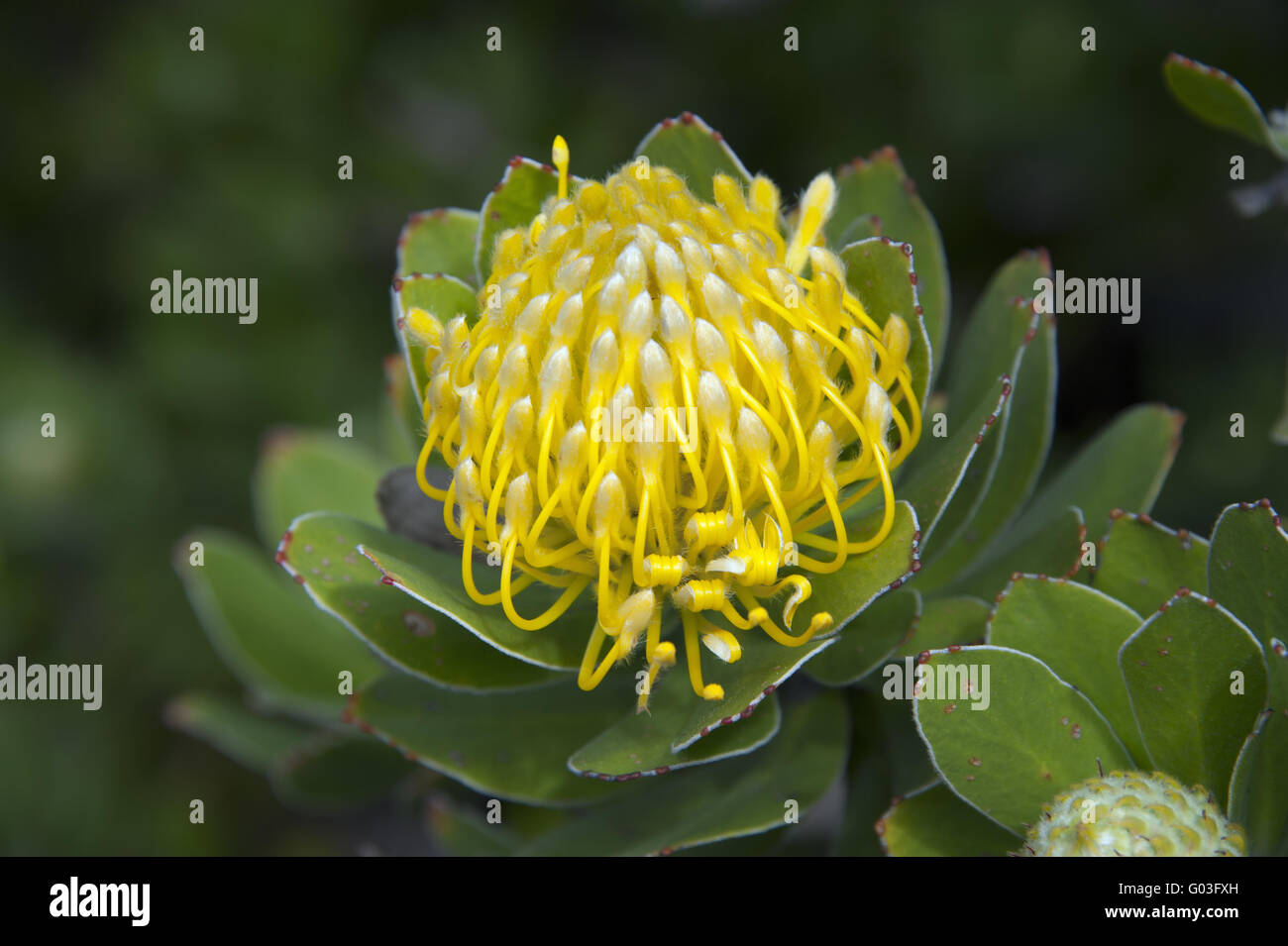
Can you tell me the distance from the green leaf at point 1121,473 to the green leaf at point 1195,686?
411mm

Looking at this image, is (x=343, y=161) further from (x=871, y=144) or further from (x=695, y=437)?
(x=695, y=437)

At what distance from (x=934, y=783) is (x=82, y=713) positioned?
445 cm

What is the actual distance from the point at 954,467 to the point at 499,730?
1.01 meters

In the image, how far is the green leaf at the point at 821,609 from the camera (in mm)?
1850

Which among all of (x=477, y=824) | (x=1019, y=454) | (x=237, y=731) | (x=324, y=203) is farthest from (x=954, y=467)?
(x=324, y=203)

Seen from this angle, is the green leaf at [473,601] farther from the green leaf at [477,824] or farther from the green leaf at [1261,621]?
the green leaf at [1261,621]

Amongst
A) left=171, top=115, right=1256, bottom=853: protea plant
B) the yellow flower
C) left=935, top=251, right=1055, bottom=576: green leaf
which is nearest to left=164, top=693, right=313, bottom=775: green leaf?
left=171, top=115, right=1256, bottom=853: protea plant

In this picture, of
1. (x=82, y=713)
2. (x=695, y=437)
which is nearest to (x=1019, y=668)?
(x=695, y=437)

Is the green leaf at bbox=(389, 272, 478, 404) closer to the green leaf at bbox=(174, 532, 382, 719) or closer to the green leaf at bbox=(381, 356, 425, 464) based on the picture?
the green leaf at bbox=(381, 356, 425, 464)

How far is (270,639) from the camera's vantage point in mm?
3129

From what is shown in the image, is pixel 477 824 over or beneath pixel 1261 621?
beneath

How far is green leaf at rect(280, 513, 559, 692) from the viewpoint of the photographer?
210 cm

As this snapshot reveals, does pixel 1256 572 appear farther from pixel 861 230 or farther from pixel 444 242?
pixel 444 242

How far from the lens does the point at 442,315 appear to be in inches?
89.4
